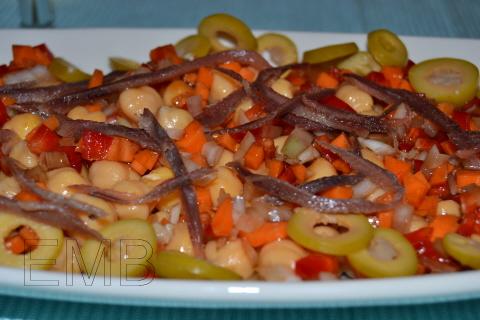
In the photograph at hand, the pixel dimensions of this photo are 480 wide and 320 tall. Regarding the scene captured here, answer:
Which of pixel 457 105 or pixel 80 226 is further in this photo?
pixel 457 105

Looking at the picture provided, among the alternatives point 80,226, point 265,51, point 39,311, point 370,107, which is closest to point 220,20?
point 265,51

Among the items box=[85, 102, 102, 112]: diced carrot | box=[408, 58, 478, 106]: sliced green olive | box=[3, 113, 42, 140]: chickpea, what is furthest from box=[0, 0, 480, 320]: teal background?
box=[3, 113, 42, 140]: chickpea

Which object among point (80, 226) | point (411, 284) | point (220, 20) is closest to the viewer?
point (411, 284)

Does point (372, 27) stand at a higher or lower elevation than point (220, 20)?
higher

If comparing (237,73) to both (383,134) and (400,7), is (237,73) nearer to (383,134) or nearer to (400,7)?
(383,134)

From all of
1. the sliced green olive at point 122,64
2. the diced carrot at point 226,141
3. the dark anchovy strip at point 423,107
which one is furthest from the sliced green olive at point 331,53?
the sliced green olive at point 122,64

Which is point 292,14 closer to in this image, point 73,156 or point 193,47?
point 193,47

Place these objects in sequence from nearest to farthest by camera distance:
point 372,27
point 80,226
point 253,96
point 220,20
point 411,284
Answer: point 411,284
point 80,226
point 253,96
point 220,20
point 372,27

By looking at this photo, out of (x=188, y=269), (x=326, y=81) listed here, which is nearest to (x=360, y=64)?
(x=326, y=81)
